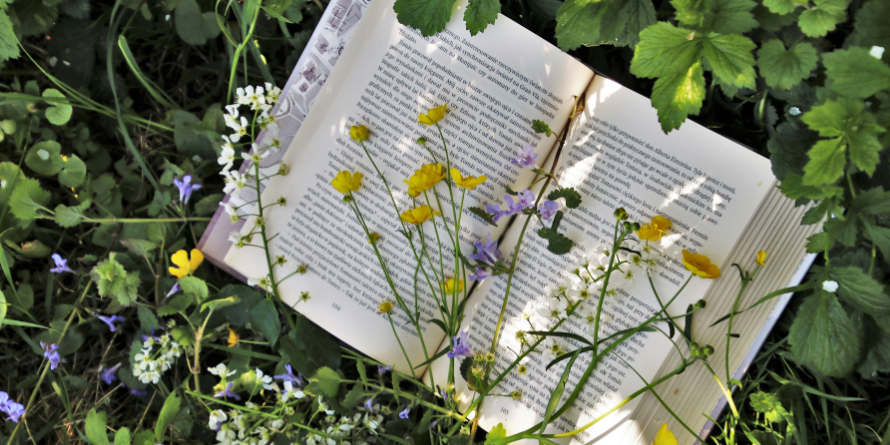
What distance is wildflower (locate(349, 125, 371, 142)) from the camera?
1069 millimetres

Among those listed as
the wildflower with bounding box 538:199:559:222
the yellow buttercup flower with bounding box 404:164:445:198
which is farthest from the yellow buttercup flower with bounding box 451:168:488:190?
the wildflower with bounding box 538:199:559:222

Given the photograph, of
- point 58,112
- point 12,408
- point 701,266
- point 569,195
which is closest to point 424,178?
point 569,195

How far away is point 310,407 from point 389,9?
0.93 m

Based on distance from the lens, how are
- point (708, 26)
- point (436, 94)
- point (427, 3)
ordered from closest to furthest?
1. point (708, 26)
2. point (427, 3)
3. point (436, 94)

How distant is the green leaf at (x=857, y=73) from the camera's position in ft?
2.15

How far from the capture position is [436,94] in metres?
1.09

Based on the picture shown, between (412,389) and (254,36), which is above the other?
(254,36)

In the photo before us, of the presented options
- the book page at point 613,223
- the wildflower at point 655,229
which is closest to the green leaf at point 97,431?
the book page at point 613,223

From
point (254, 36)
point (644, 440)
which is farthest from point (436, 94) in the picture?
point (644, 440)

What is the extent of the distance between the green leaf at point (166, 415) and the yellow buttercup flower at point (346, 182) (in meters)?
0.54

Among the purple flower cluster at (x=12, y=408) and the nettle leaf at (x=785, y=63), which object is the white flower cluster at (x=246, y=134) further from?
the nettle leaf at (x=785, y=63)

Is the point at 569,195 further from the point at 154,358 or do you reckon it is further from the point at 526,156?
the point at 154,358

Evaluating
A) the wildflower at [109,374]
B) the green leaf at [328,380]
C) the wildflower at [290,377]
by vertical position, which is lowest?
the wildflower at [109,374]

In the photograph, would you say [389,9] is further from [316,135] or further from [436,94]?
[316,135]
